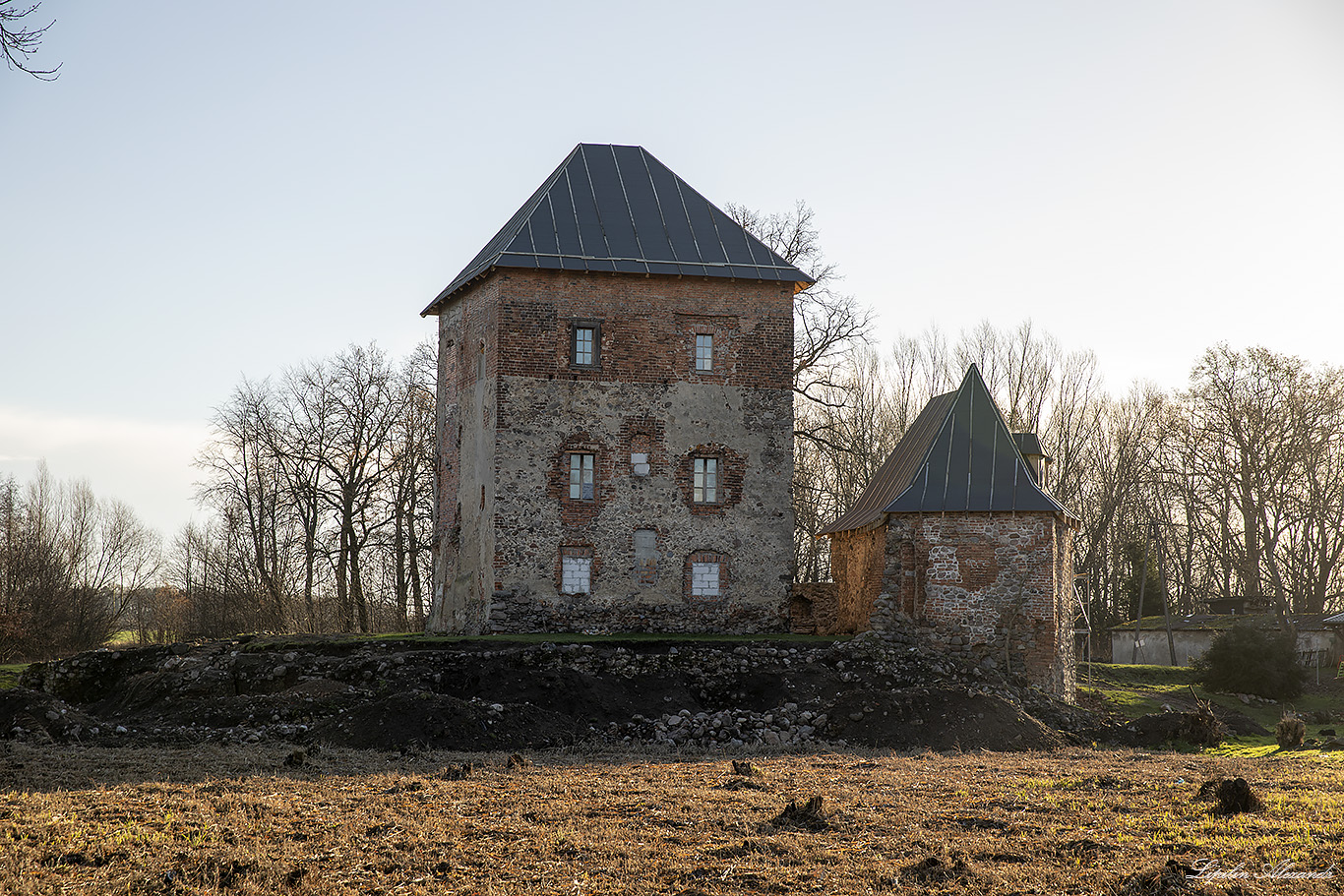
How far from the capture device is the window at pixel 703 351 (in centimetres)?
2694

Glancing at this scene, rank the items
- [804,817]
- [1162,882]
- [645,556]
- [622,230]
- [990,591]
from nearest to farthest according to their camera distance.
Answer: [1162,882]
[804,817]
[990,591]
[645,556]
[622,230]

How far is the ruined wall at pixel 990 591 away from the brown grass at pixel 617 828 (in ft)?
29.0

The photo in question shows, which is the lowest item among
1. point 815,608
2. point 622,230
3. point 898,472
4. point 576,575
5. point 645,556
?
point 815,608

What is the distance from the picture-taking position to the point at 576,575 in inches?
1005

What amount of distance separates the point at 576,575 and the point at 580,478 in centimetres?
227

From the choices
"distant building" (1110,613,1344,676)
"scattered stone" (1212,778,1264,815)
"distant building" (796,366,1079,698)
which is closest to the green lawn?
"distant building" (1110,613,1344,676)

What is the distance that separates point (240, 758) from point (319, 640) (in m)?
10.8

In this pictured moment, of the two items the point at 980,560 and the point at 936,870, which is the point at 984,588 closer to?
the point at 980,560

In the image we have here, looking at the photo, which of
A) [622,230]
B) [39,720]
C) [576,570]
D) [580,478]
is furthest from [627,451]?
[39,720]

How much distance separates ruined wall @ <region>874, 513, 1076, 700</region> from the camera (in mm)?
23047

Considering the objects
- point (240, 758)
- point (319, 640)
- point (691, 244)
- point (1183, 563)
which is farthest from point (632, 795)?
point (1183, 563)

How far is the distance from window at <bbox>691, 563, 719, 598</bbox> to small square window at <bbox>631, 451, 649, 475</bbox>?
2494 millimetres

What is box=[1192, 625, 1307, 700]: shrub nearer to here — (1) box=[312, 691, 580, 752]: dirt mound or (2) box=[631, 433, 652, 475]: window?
(2) box=[631, 433, 652, 475]: window

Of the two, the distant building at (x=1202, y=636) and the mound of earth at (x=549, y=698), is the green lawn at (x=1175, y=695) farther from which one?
the mound of earth at (x=549, y=698)
